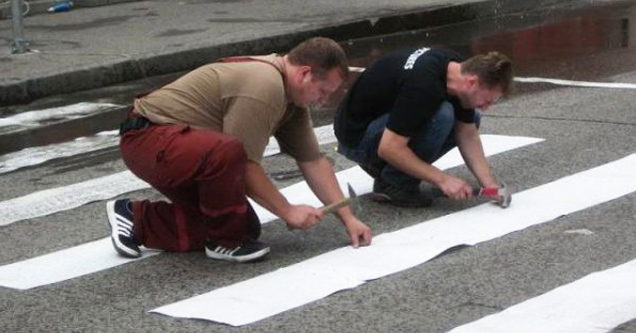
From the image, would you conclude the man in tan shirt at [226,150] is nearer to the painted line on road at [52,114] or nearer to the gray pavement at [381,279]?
the gray pavement at [381,279]

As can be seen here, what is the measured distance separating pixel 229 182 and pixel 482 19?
34.8ft

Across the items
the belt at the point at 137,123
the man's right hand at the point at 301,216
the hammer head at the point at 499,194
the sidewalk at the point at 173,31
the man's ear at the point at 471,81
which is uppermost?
the belt at the point at 137,123

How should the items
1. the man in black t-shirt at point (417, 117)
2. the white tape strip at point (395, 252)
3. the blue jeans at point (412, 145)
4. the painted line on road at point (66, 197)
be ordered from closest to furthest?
the white tape strip at point (395, 252), the man in black t-shirt at point (417, 117), the blue jeans at point (412, 145), the painted line on road at point (66, 197)

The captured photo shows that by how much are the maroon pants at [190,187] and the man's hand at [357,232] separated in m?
0.43

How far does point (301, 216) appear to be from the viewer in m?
6.25

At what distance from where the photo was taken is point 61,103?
11766mm

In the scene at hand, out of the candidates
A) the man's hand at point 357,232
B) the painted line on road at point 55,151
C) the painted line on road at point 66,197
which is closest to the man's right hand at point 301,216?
the man's hand at point 357,232

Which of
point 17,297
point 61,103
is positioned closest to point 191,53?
point 61,103

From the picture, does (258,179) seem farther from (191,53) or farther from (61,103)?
(191,53)

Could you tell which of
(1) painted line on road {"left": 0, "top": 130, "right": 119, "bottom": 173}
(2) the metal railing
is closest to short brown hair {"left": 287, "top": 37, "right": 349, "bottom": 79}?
(1) painted line on road {"left": 0, "top": 130, "right": 119, "bottom": 173}

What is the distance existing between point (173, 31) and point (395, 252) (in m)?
8.42

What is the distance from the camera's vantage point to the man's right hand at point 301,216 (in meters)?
6.25

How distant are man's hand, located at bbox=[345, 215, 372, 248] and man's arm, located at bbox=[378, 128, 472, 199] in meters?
0.50

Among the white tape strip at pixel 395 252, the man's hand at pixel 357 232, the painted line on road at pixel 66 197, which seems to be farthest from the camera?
the painted line on road at pixel 66 197
